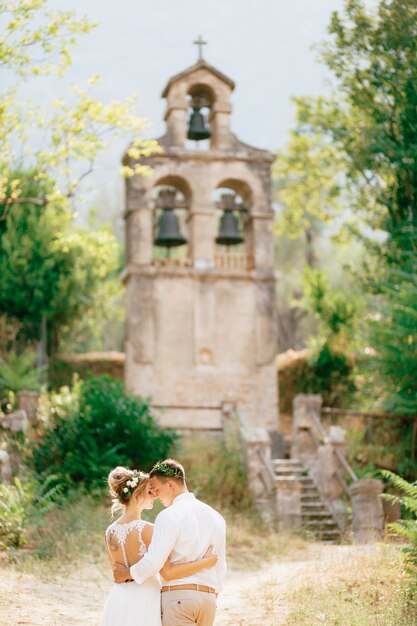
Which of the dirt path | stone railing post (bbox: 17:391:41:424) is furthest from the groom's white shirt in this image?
stone railing post (bbox: 17:391:41:424)

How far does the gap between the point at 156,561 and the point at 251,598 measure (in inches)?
188

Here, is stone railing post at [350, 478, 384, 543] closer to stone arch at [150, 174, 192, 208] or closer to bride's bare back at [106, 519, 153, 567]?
bride's bare back at [106, 519, 153, 567]

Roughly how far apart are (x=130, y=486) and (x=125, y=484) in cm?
4

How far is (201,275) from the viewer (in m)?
23.1

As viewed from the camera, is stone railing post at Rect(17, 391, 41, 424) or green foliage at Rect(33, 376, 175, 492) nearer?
green foliage at Rect(33, 376, 175, 492)

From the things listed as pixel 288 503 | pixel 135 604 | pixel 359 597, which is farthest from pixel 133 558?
pixel 288 503

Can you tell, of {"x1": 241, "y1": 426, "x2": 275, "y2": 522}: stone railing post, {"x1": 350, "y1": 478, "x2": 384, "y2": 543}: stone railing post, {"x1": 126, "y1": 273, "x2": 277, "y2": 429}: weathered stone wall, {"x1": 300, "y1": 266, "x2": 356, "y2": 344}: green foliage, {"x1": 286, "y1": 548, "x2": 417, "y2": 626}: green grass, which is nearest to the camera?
{"x1": 286, "y1": 548, "x2": 417, "y2": 626}: green grass

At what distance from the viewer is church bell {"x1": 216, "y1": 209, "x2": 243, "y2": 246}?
75.9ft

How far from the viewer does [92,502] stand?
50.8 ft

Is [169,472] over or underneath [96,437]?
over

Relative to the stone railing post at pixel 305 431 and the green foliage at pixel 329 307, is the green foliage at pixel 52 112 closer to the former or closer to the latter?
the stone railing post at pixel 305 431

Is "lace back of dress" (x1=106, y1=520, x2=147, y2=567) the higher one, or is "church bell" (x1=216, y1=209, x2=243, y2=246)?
Result: "church bell" (x1=216, y1=209, x2=243, y2=246)

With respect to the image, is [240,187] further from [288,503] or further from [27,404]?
[288,503]

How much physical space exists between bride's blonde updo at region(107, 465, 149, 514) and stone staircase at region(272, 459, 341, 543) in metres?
9.13
